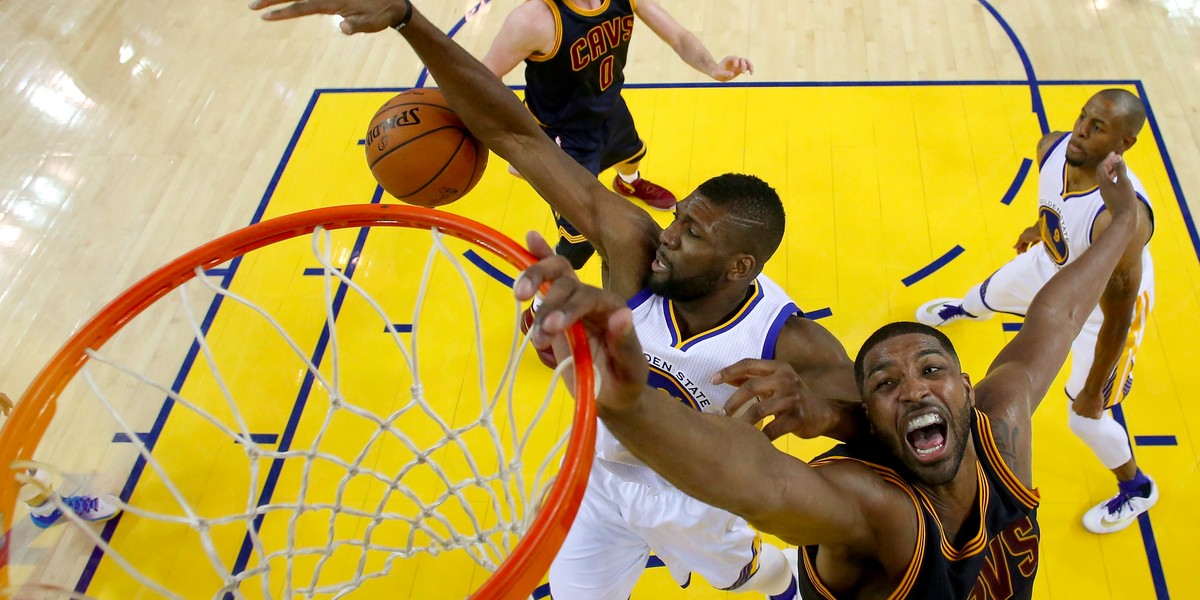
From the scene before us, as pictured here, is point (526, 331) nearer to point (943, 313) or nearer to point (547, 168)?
point (547, 168)

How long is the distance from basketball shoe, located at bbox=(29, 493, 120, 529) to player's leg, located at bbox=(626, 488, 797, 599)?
2441 mm

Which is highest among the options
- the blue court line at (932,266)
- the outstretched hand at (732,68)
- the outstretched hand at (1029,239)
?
the outstretched hand at (732,68)

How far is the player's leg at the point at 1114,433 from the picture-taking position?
3531 millimetres

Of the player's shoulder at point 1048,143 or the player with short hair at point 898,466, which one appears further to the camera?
the player's shoulder at point 1048,143

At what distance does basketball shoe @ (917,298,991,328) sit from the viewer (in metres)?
4.42

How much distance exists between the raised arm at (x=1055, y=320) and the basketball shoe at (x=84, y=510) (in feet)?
11.7

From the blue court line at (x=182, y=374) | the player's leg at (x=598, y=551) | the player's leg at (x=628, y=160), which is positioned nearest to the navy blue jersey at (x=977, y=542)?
the player's leg at (x=598, y=551)

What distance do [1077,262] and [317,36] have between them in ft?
18.1

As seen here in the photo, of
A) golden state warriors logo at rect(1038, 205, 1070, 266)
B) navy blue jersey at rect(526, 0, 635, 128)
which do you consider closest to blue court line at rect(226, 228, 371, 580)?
navy blue jersey at rect(526, 0, 635, 128)

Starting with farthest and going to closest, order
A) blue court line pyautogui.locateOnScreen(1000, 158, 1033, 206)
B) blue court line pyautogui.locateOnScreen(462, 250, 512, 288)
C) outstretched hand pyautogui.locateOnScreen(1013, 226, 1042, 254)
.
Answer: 1. blue court line pyautogui.locateOnScreen(1000, 158, 1033, 206)
2. blue court line pyautogui.locateOnScreen(462, 250, 512, 288)
3. outstretched hand pyautogui.locateOnScreen(1013, 226, 1042, 254)

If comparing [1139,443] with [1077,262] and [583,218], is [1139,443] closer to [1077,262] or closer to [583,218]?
[1077,262]

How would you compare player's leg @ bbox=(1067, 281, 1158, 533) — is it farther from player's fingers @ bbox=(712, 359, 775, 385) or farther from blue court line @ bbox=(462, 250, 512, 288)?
blue court line @ bbox=(462, 250, 512, 288)

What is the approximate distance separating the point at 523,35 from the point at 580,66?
31cm

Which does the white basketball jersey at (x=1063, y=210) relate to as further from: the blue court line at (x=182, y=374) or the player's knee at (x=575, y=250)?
the blue court line at (x=182, y=374)
